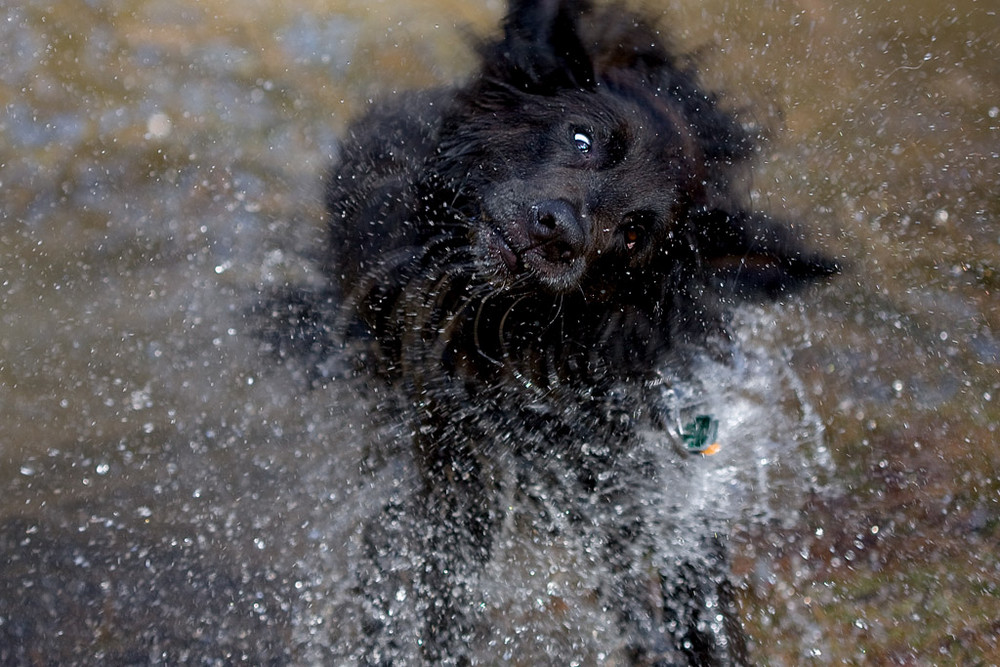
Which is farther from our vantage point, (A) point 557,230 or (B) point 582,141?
(B) point 582,141

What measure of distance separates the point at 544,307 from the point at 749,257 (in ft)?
2.95

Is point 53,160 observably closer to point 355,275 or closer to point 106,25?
point 106,25

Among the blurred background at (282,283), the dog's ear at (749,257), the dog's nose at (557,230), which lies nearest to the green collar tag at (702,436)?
the blurred background at (282,283)

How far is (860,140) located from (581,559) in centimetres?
249

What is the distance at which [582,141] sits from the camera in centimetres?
262

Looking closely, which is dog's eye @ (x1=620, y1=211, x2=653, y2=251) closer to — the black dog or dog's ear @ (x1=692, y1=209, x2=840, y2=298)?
the black dog

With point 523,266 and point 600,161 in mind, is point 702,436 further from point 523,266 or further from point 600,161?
point 600,161

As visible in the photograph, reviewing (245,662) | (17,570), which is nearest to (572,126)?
(245,662)

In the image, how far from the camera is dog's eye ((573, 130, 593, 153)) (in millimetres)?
2605

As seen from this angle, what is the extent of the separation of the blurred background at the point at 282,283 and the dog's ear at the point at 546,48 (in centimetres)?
28

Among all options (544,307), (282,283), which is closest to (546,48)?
(544,307)

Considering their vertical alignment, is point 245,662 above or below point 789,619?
below

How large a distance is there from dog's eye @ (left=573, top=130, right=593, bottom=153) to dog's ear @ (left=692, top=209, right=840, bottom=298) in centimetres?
59

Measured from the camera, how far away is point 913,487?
3.01 metres
